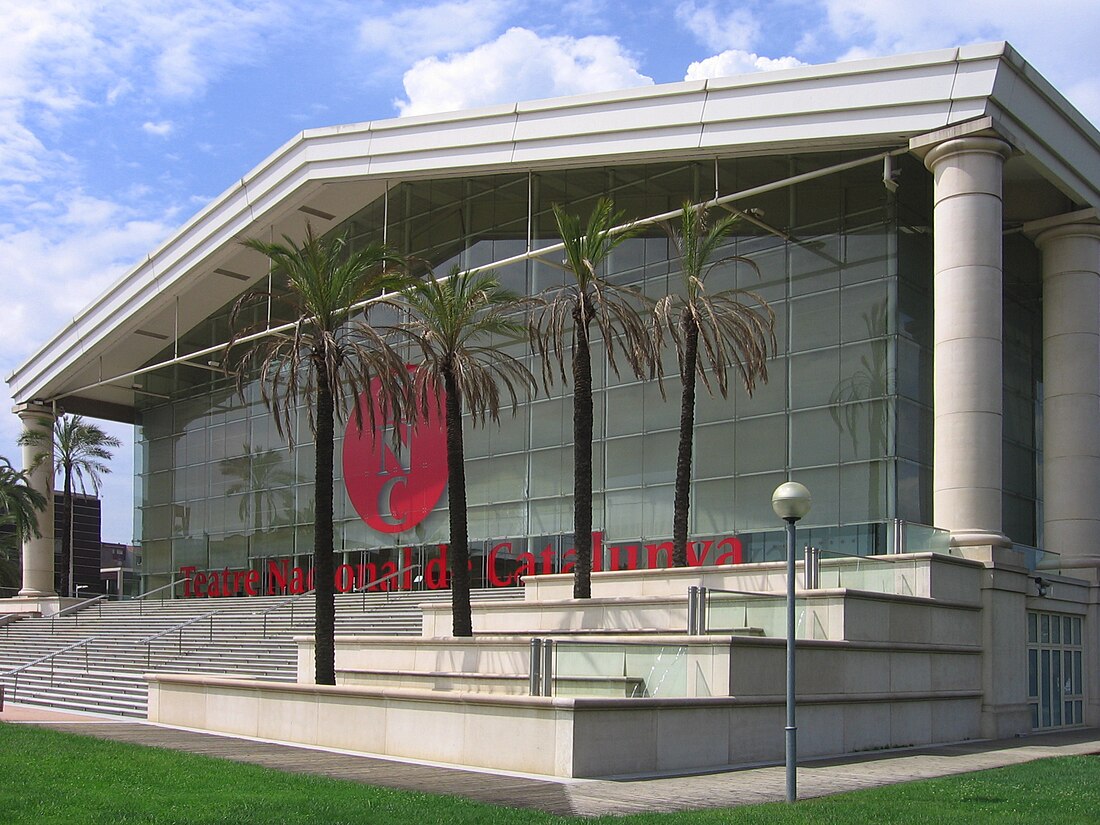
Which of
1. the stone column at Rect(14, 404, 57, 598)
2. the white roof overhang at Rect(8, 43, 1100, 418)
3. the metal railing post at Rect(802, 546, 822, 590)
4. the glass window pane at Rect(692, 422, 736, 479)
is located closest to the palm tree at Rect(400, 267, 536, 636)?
the white roof overhang at Rect(8, 43, 1100, 418)

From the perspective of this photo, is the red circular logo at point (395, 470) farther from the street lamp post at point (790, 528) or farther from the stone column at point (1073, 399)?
the street lamp post at point (790, 528)

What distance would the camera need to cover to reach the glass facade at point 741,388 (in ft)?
108

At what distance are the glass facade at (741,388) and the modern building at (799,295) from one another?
8 cm

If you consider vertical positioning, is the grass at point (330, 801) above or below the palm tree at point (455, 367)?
below

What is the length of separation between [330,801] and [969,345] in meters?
17.9

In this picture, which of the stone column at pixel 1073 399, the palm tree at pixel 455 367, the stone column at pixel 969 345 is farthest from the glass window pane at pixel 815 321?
the palm tree at pixel 455 367

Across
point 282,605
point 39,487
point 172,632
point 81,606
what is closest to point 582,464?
point 172,632

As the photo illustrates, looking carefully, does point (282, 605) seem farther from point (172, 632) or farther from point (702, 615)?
point (702, 615)

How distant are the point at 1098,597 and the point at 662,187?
605 inches

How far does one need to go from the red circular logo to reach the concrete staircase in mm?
3115

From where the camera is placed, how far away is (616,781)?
16.9 metres

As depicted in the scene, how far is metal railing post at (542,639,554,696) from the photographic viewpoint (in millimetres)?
18750

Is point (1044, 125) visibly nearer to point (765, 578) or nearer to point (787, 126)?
point (787, 126)

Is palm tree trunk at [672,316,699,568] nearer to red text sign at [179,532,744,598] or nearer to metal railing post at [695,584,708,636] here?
red text sign at [179,532,744,598]
